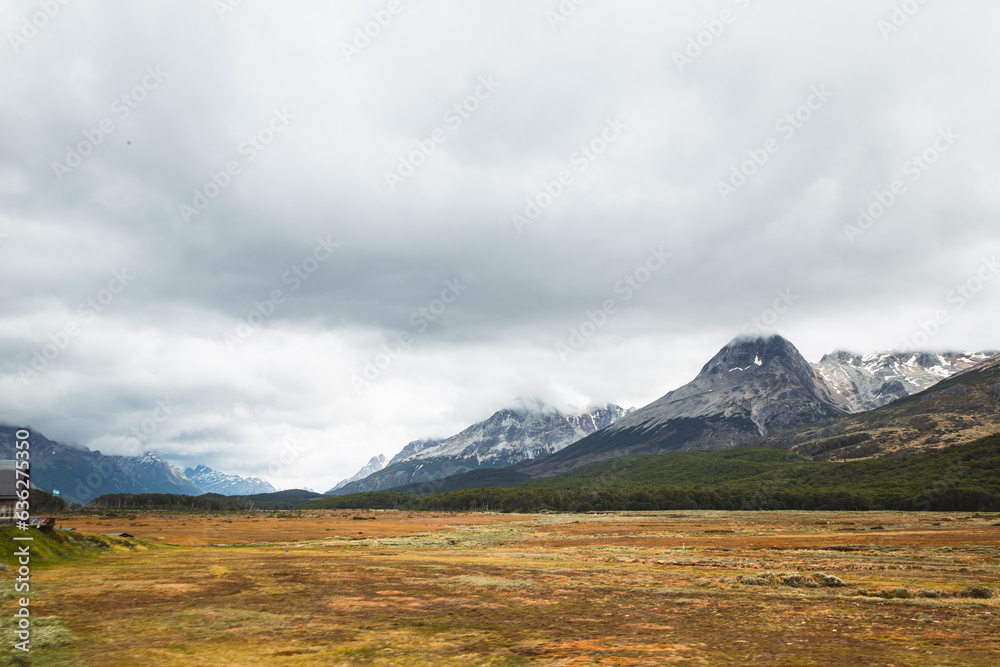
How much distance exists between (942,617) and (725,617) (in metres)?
7.83

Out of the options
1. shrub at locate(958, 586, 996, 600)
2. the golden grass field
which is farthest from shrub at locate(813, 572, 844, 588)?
shrub at locate(958, 586, 996, 600)

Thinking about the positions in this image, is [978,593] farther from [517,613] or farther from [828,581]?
[517,613]

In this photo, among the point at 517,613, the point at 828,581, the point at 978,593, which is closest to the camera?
the point at 517,613

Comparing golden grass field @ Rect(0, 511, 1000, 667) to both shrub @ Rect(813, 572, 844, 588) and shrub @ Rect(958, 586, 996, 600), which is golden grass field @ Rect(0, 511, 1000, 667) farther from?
shrub @ Rect(958, 586, 996, 600)

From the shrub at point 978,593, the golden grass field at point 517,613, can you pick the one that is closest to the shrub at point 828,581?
the golden grass field at point 517,613

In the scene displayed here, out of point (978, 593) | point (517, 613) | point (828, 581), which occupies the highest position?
point (517, 613)

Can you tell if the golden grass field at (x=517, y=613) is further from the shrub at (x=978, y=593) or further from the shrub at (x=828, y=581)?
the shrub at (x=978, y=593)

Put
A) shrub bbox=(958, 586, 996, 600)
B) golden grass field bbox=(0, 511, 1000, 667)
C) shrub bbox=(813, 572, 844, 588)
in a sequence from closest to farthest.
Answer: golden grass field bbox=(0, 511, 1000, 667) < shrub bbox=(958, 586, 996, 600) < shrub bbox=(813, 572, 844, 588)

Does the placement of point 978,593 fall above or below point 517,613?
below

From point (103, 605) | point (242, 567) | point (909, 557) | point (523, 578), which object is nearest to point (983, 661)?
point (523, 578)

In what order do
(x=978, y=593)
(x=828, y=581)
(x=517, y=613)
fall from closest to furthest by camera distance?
(x=517, y=613)
(x=978, y=593)
(x=828, y=581)

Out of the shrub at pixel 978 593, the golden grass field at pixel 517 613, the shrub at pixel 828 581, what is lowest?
the shrub at pixel 828 581

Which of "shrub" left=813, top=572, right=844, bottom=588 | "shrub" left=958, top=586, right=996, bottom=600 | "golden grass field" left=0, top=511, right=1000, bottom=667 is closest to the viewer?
"golden grass field" left=0, top=511, right=1000, bottom=667

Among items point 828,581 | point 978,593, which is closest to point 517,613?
point 828,581
